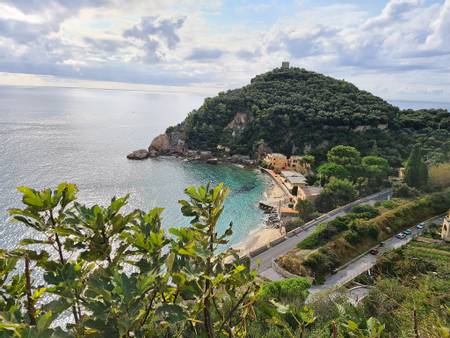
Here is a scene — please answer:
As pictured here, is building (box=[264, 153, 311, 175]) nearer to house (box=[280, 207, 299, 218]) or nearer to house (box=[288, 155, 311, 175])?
house (box=[288, 155, 311, 175])

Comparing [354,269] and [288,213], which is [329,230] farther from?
[288,213]

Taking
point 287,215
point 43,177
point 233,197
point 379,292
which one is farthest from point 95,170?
point 379,292

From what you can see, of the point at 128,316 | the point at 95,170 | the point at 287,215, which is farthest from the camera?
the point at 95,170

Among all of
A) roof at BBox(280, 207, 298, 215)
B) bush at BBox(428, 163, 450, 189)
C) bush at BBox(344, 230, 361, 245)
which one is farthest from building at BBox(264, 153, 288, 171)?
bush at BBox(344, 230, 361, 245)

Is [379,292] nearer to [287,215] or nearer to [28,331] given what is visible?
[28,331]

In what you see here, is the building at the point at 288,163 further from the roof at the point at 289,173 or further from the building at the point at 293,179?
the building at the point at 293,179

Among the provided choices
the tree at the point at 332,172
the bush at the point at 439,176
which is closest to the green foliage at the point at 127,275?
the tree at the point at 332,172

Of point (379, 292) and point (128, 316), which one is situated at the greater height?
point (128, 316)
